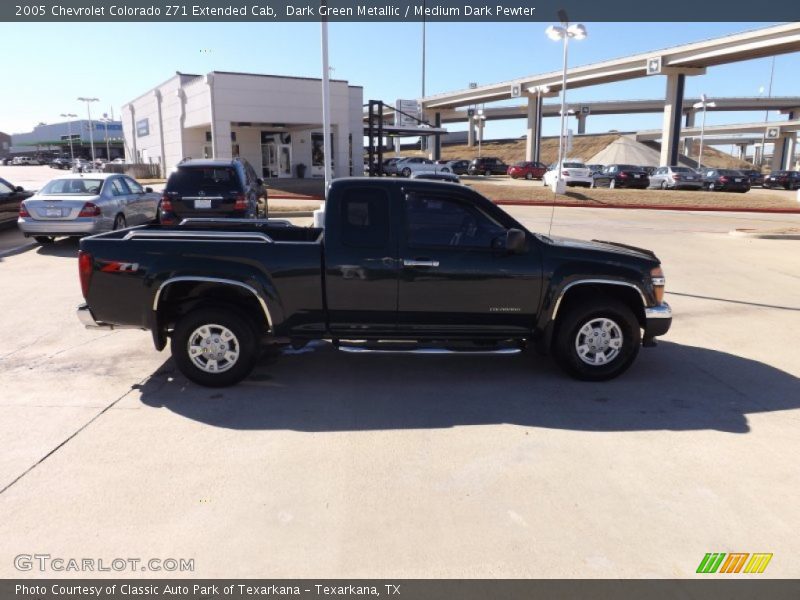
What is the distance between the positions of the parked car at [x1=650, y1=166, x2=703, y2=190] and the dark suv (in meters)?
32.7

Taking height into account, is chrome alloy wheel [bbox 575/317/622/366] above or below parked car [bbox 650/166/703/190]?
below

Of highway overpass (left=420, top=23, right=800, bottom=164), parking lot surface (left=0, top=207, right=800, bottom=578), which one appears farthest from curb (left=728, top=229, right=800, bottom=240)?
highway overpass (left=420, top=23, right=800, bottom=164)

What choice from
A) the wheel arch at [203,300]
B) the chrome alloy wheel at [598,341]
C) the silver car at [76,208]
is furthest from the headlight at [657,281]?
the silver car at [76,208]

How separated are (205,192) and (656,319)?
30.6ft

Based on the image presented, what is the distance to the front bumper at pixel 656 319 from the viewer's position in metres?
5.95

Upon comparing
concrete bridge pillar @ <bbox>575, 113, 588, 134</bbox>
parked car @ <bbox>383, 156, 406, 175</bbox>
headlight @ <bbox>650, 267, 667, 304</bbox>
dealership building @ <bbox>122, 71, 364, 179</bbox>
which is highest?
concrete bridge pillar @ <bbox>575, 113, 588, 134</bbox>

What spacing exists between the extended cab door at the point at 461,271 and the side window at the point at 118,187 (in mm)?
10501

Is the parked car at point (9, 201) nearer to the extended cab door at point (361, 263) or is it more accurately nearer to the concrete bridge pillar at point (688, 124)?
the extended cab door at point (361, 263)

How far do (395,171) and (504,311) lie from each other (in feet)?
127

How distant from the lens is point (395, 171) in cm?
4356

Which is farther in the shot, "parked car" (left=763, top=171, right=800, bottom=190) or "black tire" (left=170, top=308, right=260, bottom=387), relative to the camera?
"parked car" (left=763, top=171, right=800, bottom=190)

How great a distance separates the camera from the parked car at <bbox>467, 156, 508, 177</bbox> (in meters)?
59.4

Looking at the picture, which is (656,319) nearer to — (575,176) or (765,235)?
(765,235)

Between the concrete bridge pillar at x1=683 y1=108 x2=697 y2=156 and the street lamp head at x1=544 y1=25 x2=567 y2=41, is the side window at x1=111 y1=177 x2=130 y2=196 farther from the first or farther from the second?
the concrete bridge pillar at x1=683 y1=108 x2=697 y2=156
